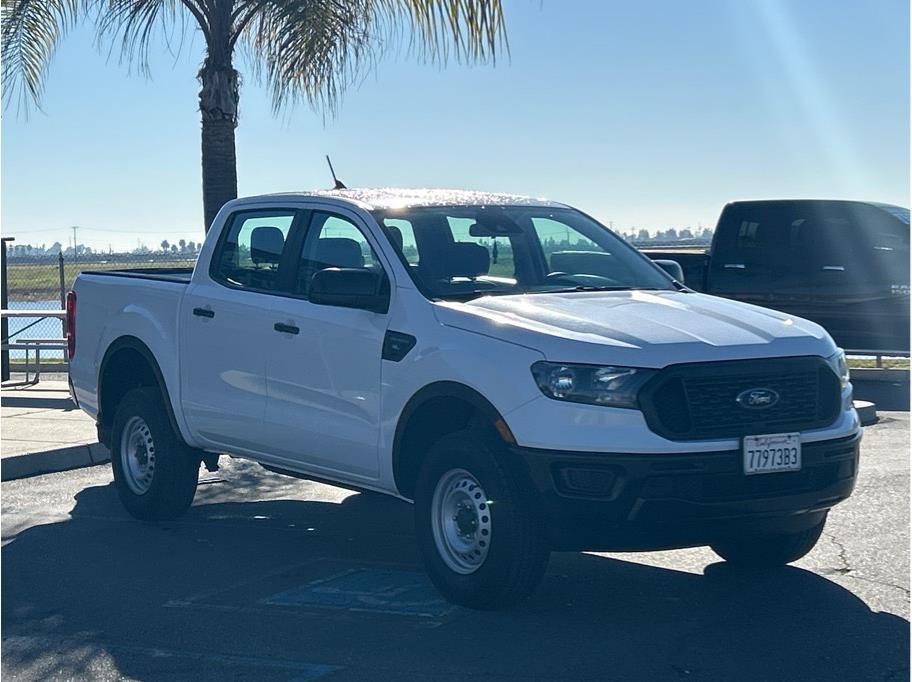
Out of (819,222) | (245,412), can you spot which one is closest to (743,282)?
(819,222)

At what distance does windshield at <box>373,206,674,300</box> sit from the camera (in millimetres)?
7027

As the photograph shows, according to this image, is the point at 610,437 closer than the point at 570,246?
Yes

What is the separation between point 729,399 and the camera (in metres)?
5.94

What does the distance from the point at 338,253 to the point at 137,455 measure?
2.21m

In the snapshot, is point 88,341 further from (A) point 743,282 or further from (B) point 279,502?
(A) point 743,282

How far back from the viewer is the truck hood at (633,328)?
19.4 ft

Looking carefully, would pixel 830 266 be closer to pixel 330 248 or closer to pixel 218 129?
pixel 218 129

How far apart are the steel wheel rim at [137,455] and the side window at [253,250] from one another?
3.77 ft

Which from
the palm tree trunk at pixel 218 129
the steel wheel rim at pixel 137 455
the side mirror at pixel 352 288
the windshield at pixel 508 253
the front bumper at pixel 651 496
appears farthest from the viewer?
the palm tree trunk at pixel 218 129

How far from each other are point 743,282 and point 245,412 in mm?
9207

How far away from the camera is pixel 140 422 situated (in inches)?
344

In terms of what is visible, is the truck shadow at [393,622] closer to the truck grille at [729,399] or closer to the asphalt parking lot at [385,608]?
the asphalt parking lot at [385,608]

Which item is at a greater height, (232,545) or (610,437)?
(610,437)

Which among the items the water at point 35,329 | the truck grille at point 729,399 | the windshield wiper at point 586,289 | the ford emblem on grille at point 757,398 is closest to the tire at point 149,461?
the windshield wiper at point 586,289
